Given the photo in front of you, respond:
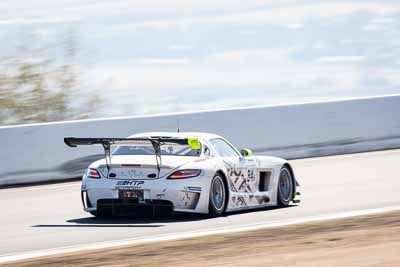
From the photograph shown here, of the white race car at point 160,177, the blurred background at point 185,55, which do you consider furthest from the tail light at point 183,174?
the blurred background at point 185,55

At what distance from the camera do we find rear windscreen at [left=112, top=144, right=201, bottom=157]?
13078 mm

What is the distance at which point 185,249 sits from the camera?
10.1 metres

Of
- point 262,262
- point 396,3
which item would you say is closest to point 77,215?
point 262,262

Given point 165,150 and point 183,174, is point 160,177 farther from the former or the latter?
point 165,150

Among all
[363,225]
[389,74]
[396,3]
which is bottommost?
[363,225]

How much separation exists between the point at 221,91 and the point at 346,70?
813cm

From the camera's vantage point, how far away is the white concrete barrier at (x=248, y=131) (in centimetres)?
1859

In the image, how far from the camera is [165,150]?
13.2 metres

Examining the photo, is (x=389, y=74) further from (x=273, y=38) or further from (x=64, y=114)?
(x=64, y=114)

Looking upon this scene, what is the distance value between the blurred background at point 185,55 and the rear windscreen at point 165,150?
11.0m

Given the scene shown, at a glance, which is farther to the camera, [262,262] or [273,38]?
[273,38]

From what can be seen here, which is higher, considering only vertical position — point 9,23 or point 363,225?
point 9,23

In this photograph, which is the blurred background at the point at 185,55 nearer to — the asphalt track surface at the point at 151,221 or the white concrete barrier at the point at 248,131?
the white concrete barrier at the point at 248,131

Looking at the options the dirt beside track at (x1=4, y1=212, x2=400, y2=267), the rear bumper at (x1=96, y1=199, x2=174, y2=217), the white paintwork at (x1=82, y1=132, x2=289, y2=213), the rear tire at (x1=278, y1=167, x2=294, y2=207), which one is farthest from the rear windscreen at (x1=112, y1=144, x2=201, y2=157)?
the dirt beside track at (x1=4, y1=212, x2=400, y2=267)
